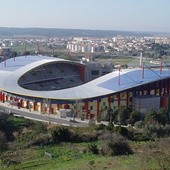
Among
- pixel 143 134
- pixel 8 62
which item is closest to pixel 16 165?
pixel 143 134

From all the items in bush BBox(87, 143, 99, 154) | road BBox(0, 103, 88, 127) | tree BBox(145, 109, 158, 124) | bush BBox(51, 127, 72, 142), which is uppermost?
bush BBox(87, 143, 99, 154)

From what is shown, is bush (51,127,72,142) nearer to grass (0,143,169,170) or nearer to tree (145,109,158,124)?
grass (0,143,169,170)

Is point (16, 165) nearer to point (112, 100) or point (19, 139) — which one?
point (19, 139)

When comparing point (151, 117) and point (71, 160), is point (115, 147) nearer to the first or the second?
point (71, 160)

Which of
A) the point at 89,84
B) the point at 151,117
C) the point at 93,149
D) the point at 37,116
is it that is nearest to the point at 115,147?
the point at 93,149

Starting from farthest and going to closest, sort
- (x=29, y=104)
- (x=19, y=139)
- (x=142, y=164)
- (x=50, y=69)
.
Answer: (x=50, y=69) < (x=29, y=104) < (x=19, y=139) < (x=142, y=164)

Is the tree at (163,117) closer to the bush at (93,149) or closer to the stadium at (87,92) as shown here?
the stadium at (87,92)

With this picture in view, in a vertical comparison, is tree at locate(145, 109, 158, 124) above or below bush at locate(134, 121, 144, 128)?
above

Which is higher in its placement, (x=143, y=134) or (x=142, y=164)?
(x=142, y=164)

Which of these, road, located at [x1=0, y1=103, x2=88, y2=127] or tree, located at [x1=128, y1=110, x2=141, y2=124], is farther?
road, located at [x1=0, y1=103, x2=88, y2=127]

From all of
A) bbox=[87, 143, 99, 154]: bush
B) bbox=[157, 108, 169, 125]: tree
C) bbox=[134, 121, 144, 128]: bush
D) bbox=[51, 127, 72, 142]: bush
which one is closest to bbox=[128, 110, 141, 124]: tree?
bbox=[157, 108, 169, 125]: tree
